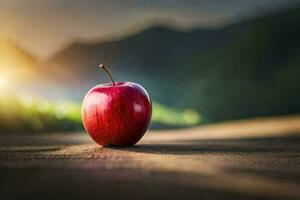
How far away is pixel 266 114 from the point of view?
2.86 m

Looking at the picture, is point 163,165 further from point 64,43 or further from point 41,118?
point 64,43

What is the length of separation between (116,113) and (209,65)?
152cm

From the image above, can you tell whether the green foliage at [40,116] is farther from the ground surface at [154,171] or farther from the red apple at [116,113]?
the red apple at [116,113]

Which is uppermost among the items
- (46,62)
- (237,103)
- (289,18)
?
(289,18)

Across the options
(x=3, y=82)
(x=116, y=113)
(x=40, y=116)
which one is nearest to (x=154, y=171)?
(x=116, y=113)

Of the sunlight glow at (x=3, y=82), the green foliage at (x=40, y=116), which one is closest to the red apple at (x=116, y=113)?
the green foliage at (x=40, y=116)

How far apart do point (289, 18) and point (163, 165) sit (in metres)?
2.01

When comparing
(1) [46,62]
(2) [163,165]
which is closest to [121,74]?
(1) [46,62]

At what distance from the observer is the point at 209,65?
306 centimetres

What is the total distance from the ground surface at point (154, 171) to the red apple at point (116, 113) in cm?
5

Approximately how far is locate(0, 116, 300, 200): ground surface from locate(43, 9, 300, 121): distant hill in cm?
110

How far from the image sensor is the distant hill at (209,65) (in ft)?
9.52

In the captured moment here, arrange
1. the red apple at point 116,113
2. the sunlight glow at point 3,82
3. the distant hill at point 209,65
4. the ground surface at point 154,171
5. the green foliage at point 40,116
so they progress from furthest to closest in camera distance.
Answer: the distant hill at point 209,65
the sunlight glow at point 3,82
the green foliage at point 40,116
the red apple at point 116,113
the ground surface at point 154,171

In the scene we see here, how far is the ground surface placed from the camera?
94 cm
